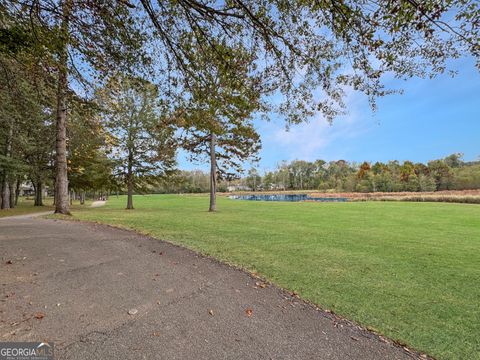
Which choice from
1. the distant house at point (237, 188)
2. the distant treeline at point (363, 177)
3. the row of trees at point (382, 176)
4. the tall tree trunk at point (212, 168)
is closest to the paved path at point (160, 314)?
the tall tree trunk at point (212, 168)

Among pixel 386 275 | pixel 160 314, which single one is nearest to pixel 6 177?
pixel 160 314

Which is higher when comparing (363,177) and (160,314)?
(363,177)

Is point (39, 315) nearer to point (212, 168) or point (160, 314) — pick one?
point (160, 314)

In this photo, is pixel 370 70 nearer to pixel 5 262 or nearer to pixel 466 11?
pixel 466 11

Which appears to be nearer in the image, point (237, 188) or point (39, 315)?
point (39, 315)

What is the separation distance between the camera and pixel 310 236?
881cm

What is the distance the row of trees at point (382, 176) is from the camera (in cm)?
5628

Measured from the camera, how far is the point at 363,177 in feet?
227

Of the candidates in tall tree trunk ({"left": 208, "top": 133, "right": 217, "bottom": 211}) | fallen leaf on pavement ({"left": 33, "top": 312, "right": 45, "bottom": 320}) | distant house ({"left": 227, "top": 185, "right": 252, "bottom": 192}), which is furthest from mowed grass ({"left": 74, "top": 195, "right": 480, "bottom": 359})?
distant house ({"left": 227, "top": 185, "right": 252, "bottom": 192})

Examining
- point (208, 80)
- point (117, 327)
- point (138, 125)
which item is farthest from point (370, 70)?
point (138, 125)

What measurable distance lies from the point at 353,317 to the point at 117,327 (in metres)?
2.64

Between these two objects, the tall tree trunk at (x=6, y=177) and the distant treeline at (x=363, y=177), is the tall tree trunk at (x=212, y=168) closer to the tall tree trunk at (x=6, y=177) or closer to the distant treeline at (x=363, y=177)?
the distant treeline at (x=363, y=177)

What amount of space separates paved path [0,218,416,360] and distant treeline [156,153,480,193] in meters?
18.5

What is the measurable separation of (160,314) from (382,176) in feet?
226
